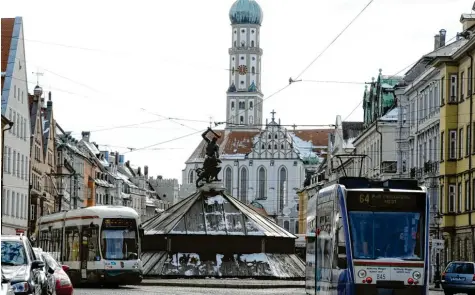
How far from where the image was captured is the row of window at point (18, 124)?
77250 mm

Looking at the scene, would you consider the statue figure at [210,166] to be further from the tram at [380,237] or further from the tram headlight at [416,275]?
the tram headlight at [416,275]

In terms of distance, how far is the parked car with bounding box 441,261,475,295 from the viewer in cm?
4222

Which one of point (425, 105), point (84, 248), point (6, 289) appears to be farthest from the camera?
point (425, 105)

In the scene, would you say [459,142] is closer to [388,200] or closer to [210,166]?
[210,166]

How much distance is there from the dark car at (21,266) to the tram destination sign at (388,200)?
20.3ft

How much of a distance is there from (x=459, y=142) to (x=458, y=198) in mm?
2844

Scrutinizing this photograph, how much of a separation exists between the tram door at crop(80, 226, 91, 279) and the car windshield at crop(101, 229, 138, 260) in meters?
0.81

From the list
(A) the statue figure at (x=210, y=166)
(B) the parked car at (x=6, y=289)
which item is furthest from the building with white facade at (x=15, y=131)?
(B) the parked car at (x=6, y=289)

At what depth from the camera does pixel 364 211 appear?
2333 centimetres

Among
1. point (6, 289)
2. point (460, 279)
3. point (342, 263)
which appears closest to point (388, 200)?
point (342, 263)

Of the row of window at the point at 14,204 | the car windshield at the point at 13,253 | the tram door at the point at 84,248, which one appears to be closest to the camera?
the car windshield at the point at 13,253

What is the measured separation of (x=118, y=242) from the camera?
142 feet

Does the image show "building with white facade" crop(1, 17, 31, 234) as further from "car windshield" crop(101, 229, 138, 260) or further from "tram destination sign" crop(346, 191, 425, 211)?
"tram destination sign" crop(346, 191, 425, 211)

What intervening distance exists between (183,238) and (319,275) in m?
28.1
